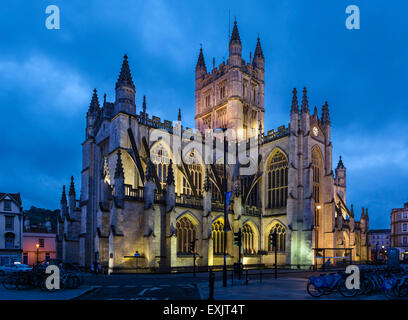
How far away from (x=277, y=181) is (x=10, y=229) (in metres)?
34.1

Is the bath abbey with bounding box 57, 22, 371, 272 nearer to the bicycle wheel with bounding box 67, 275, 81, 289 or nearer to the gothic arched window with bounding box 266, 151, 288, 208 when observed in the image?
the gothic arched window with bounding box 266, 151, 288, 208

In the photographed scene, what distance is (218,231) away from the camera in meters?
35.2

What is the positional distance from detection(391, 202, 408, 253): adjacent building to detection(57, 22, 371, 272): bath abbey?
104 ft

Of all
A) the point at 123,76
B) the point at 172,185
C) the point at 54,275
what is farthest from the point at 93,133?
the point at 54,275

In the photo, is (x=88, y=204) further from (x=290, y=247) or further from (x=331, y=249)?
(x=331, y=249)

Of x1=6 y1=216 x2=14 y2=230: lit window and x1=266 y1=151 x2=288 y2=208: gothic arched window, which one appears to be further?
x1=6 y1=216 x2=14 y2=230: lit window

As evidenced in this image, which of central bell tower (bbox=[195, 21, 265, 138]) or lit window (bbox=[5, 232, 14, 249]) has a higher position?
central bell tower (bbox=[195, 21, 265, 138])

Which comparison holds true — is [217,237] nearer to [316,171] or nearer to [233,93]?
[316,171]

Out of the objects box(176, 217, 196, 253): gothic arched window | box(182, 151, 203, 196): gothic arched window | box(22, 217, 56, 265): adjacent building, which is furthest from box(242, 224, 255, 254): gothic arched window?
box(22, 217, 56, 265): adjacent building

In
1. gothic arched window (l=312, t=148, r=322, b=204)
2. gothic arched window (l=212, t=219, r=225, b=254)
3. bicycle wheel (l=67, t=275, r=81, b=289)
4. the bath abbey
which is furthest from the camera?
gothic arched window (l=312, t=148, r=322, b=204)

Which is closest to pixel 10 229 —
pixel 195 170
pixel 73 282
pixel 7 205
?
pixel 7 205

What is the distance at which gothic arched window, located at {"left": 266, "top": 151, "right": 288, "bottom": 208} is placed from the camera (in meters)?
40.2

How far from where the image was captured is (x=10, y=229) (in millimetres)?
44594
